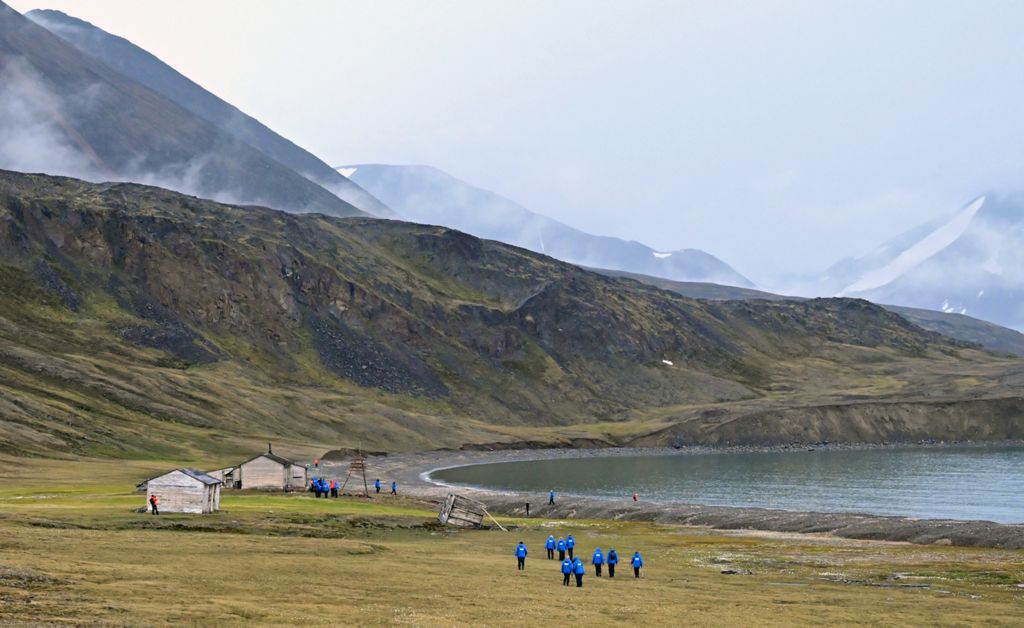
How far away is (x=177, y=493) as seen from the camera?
204ft

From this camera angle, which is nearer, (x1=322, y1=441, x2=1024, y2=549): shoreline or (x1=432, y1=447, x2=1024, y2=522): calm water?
(x1=322, y1=441, x2=1024, y2=549): shoreline

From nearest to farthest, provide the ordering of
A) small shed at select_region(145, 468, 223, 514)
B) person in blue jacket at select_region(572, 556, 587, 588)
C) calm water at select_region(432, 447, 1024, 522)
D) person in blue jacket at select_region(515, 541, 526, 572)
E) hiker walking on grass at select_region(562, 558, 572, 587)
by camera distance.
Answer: person in blue jacket at select_region(572, 556, 587, 588) → hiker walking on grass at select_region(562, 558, 572, 587) → person in blue jacket at select_region(515, 541, 526, 572) → small shed at select_region(145, 468, 223, 514) → calm water at select_region(432, 447, 1024, 522)

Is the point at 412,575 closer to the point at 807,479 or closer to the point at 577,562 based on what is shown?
the point at 577,562

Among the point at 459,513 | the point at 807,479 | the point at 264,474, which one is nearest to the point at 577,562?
the point at 459,513

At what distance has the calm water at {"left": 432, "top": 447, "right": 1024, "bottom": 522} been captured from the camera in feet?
338

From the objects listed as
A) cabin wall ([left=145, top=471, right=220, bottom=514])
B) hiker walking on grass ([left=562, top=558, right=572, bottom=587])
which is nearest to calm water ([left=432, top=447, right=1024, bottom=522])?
cabin wall ([left=145, top=471, right=220, bottom=514])

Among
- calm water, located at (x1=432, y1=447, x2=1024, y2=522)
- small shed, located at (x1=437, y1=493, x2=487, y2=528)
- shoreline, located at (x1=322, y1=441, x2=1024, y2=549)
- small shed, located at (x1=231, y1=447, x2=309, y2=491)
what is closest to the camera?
shoreline, located at (x1=322, y1=441, x2=1024, y2=549)

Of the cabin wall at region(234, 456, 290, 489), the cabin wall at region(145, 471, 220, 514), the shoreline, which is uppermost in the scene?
the cabin wall at region(234, 456, 290, 489)

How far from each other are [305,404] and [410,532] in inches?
4665

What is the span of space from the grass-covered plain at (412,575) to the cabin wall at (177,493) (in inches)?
89.1

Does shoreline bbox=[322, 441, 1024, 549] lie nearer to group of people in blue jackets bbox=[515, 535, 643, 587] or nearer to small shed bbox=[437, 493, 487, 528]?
small shed bbox=[437, 493, 487, 528]

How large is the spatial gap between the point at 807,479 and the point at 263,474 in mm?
73601

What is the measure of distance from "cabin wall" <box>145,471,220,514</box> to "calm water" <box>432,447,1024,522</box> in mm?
50554

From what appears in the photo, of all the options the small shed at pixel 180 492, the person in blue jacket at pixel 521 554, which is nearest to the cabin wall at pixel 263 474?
the small shed at pixel 180 492
